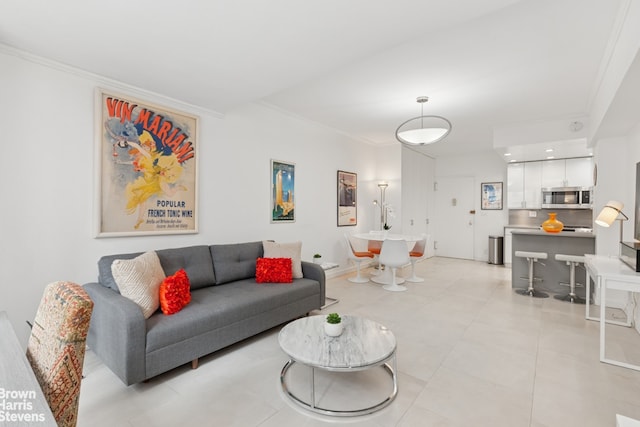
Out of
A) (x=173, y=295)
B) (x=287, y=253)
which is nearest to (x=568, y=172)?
(x=287, y=253)

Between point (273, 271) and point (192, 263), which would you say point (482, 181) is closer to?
point (273, 271)

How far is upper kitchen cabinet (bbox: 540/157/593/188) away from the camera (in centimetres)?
591

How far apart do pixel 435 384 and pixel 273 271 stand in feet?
6.16

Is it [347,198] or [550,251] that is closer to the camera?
[550,251]

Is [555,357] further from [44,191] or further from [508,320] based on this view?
[44,191]

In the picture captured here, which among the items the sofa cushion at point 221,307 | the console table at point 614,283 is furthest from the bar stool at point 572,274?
the sofa cushion at point 221,307

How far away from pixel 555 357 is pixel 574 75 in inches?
113

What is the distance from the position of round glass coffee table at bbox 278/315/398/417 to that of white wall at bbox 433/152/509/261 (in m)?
5.99

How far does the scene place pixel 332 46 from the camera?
92.0 inches

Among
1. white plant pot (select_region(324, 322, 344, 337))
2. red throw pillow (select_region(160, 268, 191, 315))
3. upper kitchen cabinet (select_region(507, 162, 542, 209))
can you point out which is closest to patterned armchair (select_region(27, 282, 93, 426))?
red throw pillow (select_region(160, 268, 191, 315))

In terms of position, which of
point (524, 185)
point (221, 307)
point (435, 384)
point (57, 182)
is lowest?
point (435, 384)

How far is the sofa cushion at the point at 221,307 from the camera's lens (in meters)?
2.24

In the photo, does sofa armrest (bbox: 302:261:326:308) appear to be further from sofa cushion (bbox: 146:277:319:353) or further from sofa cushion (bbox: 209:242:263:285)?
sofa cushion (bbox: 209:242:263:285)

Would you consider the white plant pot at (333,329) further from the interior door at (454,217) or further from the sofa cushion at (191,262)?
the interior door at (454,217)
